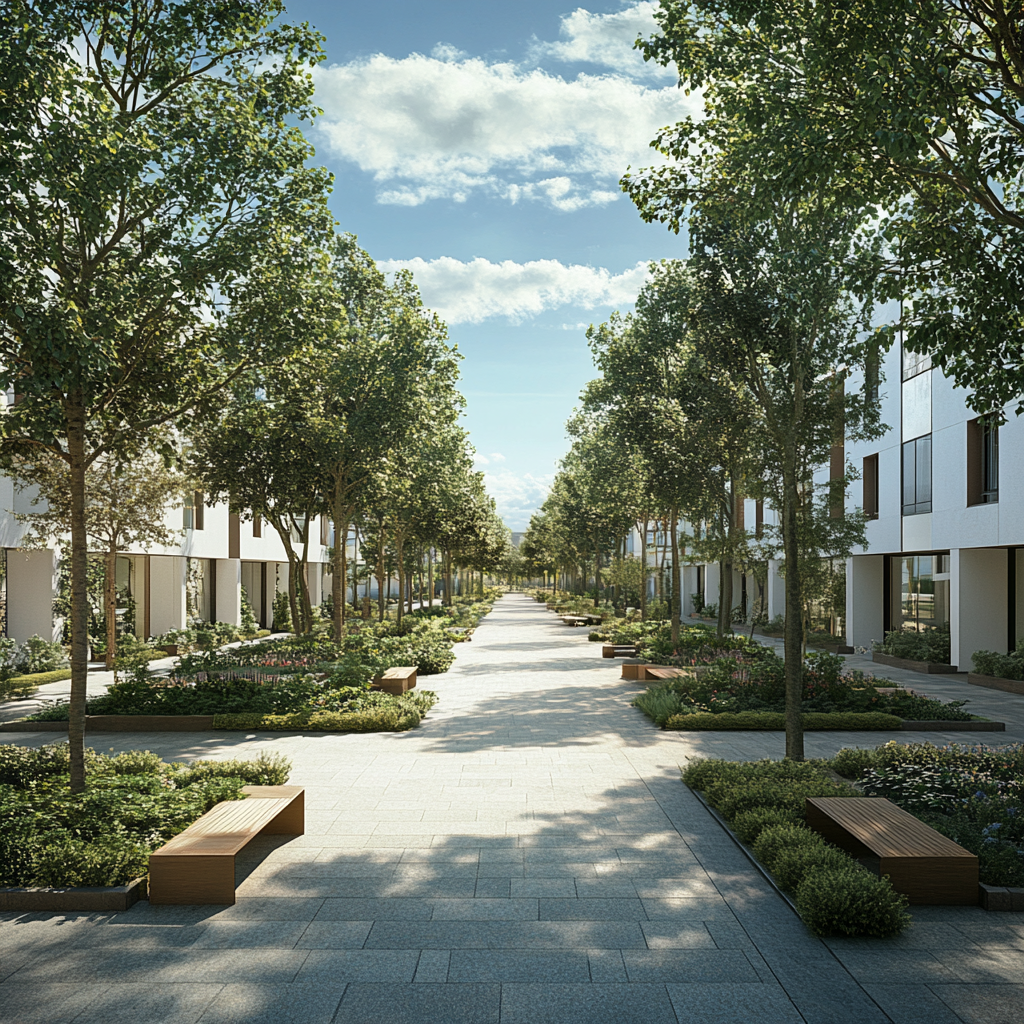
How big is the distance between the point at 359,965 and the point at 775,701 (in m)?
10.6

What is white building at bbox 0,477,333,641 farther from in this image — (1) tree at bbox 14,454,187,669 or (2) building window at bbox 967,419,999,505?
(2) building window at bbox 967,419,999,505

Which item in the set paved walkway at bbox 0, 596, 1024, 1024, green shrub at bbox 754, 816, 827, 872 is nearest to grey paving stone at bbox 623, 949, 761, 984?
paved walkway at bbox 0, 596, 1024, 1024

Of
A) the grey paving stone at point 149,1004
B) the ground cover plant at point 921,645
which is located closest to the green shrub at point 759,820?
the grey paving stone at point 149,1004

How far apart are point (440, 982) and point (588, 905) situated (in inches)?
56.4

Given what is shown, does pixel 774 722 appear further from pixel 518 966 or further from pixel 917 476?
pixel 917 476

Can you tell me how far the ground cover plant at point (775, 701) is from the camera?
12.3 m

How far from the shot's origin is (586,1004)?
167 inches

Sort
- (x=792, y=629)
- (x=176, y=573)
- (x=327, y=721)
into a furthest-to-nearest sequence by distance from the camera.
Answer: (x=176, y=573) → (x=327, y=721) → (x=792, y=629)

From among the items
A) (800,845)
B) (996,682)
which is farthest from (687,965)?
(996,682)

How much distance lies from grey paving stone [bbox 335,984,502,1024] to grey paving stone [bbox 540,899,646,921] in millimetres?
1050

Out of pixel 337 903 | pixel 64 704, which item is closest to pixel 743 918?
pixel 337 903

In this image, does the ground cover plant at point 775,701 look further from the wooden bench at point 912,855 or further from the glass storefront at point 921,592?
the glass storefront at point 921,592

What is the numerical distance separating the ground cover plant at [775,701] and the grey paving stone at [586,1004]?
320 inches

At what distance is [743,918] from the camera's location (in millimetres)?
5359
